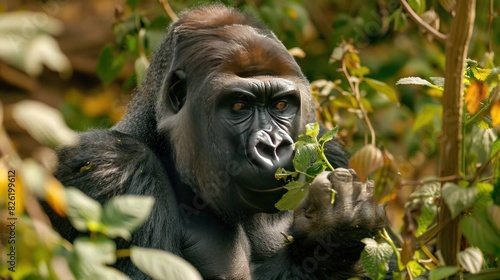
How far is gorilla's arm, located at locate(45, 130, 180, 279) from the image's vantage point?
3934 mm

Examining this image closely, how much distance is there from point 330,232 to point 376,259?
3.28ft

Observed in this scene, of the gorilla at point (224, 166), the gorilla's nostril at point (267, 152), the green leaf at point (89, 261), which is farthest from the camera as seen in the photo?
the gorilla at point (224, 166)

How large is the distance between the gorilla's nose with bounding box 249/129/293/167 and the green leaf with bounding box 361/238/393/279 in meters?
0.89

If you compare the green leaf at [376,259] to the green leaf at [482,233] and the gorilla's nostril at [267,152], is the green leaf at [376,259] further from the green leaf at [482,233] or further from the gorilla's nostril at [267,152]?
the gorilla's nostril at [267,152]

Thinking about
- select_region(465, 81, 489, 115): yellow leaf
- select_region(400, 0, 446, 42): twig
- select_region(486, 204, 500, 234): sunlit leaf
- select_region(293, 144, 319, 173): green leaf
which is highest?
select_region(400, 0, 446, 42): twig

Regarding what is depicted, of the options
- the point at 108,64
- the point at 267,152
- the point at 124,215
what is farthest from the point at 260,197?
the point at 108,64

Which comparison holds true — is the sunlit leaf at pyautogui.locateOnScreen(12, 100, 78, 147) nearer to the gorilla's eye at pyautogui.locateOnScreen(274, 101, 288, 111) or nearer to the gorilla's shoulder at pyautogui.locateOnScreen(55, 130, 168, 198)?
the gorilla's shoulder at pyautogui.locateOnScreen(55, 130, 168, 198)

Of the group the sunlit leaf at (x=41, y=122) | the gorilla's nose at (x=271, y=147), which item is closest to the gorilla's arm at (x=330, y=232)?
the gorilla's nose at (x=271, y=147)

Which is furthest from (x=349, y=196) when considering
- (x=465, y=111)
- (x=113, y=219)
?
(x=113, y=219)

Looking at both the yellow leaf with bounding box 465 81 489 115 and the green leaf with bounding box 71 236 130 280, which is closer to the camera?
the green leaf with bounding box 71 236 130 280

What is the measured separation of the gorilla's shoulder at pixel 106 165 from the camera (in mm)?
3967

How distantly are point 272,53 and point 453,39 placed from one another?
1701mm

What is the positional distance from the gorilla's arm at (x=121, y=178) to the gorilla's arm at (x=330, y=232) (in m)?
0.59

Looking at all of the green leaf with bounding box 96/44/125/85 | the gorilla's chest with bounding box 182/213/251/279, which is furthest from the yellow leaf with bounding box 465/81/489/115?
the green leaf with bounding box 96/44/125/85
